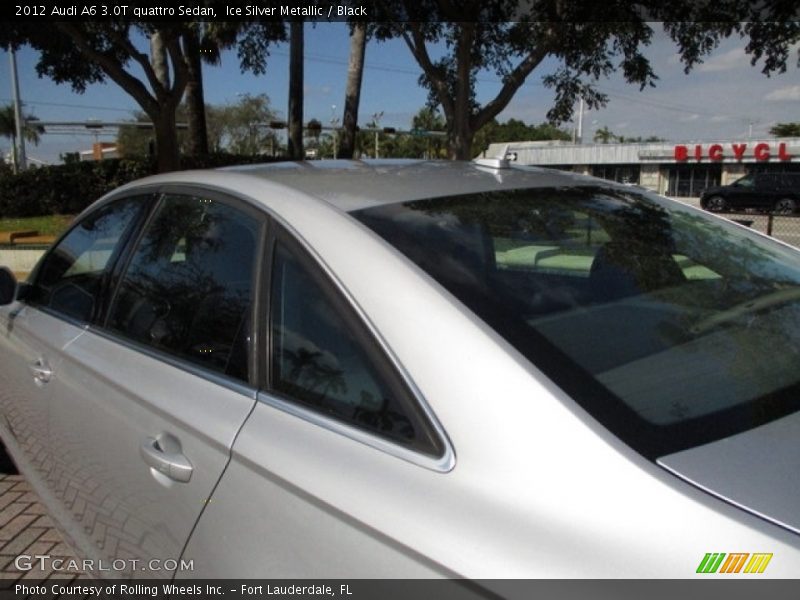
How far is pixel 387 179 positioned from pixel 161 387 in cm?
91

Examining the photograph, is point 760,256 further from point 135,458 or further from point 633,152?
point 633,152

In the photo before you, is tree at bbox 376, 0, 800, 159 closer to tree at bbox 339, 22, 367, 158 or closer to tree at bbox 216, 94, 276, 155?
tree at bbox 339, 22, 367, 158

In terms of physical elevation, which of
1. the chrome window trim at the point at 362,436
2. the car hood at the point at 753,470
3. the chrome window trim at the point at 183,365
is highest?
the car hood at the point at 753,470

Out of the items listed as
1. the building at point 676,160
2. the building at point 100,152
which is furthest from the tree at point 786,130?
the building at point 100,152

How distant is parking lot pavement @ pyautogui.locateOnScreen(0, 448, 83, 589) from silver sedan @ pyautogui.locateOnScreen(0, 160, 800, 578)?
0.45 m

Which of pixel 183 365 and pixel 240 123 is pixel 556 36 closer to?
pixel 183 365

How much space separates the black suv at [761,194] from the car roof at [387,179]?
29.4 meters

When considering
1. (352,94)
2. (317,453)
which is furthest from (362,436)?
(352,94)

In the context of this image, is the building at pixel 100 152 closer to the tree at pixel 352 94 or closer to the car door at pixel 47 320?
the tree at pixel 352 94

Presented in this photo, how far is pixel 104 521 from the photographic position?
2.20 m

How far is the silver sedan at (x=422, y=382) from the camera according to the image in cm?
117

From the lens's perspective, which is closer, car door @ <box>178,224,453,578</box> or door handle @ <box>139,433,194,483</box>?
car door @ <box>178,224,453,578</box>

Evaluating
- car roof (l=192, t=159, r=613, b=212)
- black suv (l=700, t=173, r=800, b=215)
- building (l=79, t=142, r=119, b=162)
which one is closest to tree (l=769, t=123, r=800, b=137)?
black suv (l=700, t=173, r=800, b=215)

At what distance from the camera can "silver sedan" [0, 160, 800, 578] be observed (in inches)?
45.9
